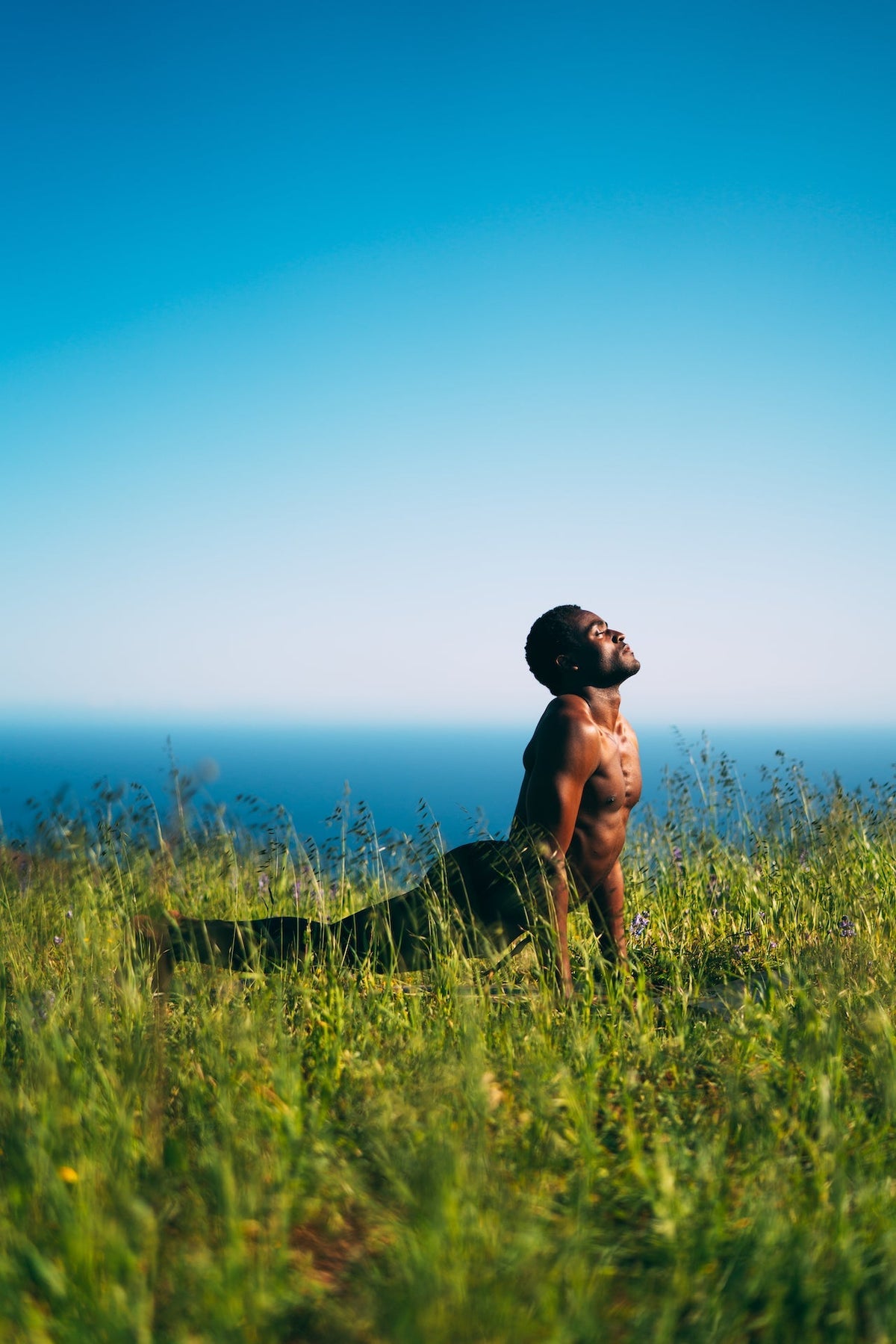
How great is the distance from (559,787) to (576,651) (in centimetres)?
65

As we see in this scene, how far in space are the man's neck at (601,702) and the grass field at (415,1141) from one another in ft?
3.37

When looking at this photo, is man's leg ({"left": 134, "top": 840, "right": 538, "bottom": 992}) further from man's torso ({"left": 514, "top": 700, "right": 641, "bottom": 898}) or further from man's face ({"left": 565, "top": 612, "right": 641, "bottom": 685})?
man's face ({"left": 565, "top": 612, "right": 641, "bottom": 685})

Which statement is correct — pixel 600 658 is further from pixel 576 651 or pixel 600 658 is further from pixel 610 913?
pixel 610 913

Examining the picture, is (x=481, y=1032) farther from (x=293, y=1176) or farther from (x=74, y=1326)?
(x=74, y=1326)

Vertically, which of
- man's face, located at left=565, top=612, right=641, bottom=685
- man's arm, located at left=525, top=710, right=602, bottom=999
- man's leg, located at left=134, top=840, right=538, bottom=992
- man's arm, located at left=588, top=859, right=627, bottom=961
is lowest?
man's arm, located at left=588, top=859, right=627, bottom=961

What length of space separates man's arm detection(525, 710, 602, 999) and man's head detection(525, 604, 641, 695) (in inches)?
11.0

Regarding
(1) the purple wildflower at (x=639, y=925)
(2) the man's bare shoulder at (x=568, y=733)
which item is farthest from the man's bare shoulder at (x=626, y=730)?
(1) the purple wildflower at (x=639, y=925)

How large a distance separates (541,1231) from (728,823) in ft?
13.5

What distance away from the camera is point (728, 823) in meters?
5.74

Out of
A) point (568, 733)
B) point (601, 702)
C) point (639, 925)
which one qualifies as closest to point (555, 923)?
point (568, 733)

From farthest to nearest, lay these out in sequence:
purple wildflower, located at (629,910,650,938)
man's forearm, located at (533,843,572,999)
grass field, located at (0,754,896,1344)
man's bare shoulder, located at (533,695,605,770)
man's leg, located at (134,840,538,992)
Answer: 1. purple wildflower, located at (629,910,650,938)
2. man's bare shoulder, located at (533,695,605,770)
3. man's leg, located at (134,840,538,992)
4. man's forearm, located at (533,843,572,999)
5. grass field, located at (0,754,896,1344)

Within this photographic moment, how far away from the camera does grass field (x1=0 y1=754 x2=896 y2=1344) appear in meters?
1.71

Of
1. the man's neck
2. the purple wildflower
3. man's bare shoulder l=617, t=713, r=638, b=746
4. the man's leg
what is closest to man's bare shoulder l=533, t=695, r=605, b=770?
the man's neck

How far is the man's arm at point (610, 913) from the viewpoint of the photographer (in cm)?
414
